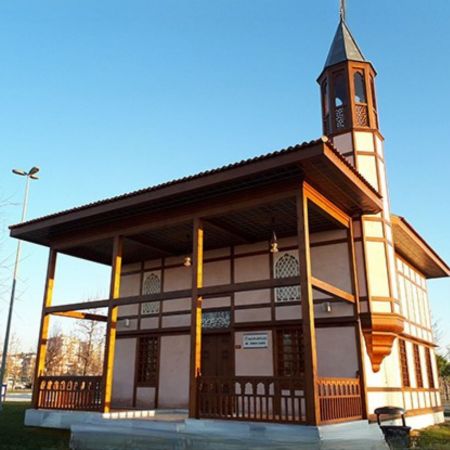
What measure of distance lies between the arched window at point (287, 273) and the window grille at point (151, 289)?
13.6ft

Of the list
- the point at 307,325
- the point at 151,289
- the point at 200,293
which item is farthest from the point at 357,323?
the point at 151,289

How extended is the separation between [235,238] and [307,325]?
4.63 metres

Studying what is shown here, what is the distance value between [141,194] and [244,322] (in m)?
4.40

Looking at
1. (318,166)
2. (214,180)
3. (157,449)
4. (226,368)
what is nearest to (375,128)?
(318,166)

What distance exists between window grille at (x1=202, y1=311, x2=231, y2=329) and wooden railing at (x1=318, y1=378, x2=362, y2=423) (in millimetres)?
3978

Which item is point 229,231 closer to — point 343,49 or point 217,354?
point 217,354

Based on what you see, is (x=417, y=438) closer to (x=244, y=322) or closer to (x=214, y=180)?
(x=244, y=322)

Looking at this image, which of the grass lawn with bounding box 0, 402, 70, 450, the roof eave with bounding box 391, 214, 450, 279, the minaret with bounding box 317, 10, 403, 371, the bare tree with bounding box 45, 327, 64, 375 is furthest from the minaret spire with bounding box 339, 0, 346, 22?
the bare tree with bounding box 45, 327, 64, 375

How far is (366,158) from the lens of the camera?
12.0 meters

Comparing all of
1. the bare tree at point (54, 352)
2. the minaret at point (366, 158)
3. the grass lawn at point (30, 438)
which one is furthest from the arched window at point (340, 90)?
the bare tree at point (54, 352)

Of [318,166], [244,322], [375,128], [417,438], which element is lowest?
[417,438]

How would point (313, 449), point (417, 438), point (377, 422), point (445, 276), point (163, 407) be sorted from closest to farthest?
point (313, 449)
point (377, 422)
point (417, 438)
point (163, 407)
point (445, 276)

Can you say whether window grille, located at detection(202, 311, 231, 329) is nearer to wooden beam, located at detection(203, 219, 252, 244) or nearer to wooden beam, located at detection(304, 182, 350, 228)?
wooden beam, located at detection(203, 219, 252, 244)

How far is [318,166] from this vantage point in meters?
8.58
